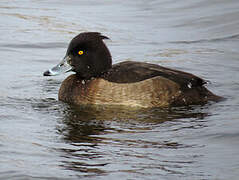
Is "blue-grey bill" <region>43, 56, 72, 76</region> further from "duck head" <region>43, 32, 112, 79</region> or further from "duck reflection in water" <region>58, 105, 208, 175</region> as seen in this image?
"duck reflection in water" <region>58, 105, 208, 175</region>

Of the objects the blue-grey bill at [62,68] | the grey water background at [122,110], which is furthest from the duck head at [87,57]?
the grey water background at [122,110]

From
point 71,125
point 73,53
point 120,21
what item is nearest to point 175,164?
point 71,125

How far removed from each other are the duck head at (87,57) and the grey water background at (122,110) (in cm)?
55

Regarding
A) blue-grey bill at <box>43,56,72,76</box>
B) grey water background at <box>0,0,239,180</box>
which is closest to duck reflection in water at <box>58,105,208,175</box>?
grey water background at <box>0,0,239,180</box>

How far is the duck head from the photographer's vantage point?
9.18 metres

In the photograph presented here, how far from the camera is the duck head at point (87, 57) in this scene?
918cm

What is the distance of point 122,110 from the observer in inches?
344

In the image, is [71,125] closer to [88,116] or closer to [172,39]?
[88,116]

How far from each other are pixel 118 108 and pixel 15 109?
4.48ft

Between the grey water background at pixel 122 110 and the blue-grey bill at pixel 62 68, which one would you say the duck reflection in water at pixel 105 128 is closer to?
the grey water background at pixel 122 110

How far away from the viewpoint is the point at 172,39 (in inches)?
543

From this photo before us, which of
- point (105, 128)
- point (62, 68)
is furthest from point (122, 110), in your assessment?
point (62, 68)

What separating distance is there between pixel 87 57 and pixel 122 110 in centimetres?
102

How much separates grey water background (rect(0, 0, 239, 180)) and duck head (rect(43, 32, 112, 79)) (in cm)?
55
